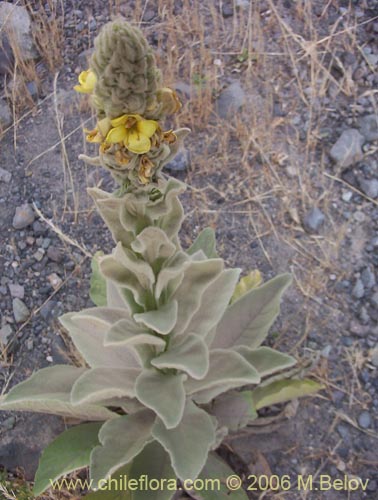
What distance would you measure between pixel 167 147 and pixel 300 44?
280 centimetres

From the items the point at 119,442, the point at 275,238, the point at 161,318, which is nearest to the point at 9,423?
the point at 119,442

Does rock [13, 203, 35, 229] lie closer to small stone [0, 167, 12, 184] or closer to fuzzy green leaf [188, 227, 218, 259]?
small stone [0, 167, 12, 184]

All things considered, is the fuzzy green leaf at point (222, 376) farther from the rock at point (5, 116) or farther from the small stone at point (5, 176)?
the rock at point (5, 116)

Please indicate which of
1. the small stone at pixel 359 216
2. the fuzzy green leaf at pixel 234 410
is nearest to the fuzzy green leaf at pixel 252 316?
the fuzzy green leaf at pixel 234 410

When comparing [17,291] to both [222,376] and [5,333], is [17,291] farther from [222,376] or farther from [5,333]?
[222,376]

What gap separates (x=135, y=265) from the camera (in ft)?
7.84

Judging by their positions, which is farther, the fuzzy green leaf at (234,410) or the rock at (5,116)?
the rock at (5,116)

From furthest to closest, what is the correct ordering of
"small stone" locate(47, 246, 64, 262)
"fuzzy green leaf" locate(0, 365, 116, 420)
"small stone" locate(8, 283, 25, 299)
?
"small stone" locate(47, 246, 64, 262) < "small stone" locate(8, 283, 25, 299) < "fuzzy green leaf" locate(0, 365, 116, 420)

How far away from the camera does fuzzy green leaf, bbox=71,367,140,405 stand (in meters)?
2.59

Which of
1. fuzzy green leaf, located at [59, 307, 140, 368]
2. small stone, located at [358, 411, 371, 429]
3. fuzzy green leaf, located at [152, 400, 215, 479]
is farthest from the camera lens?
small stone, located at [358, 411, 371, 429]

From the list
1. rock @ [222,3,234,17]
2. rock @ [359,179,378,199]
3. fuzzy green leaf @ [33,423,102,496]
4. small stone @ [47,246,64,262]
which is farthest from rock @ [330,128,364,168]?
fuzzy green leaf @ [33,423,102,496]

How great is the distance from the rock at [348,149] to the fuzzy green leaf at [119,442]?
2.04 metres

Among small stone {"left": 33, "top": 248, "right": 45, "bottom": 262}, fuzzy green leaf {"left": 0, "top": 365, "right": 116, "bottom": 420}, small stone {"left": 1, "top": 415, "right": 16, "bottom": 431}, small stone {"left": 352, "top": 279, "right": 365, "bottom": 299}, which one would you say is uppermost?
fuzzy green leaf {"left": 0, "top": 365, "right": 116, "bottom": 420}

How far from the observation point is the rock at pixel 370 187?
13.0 ft
